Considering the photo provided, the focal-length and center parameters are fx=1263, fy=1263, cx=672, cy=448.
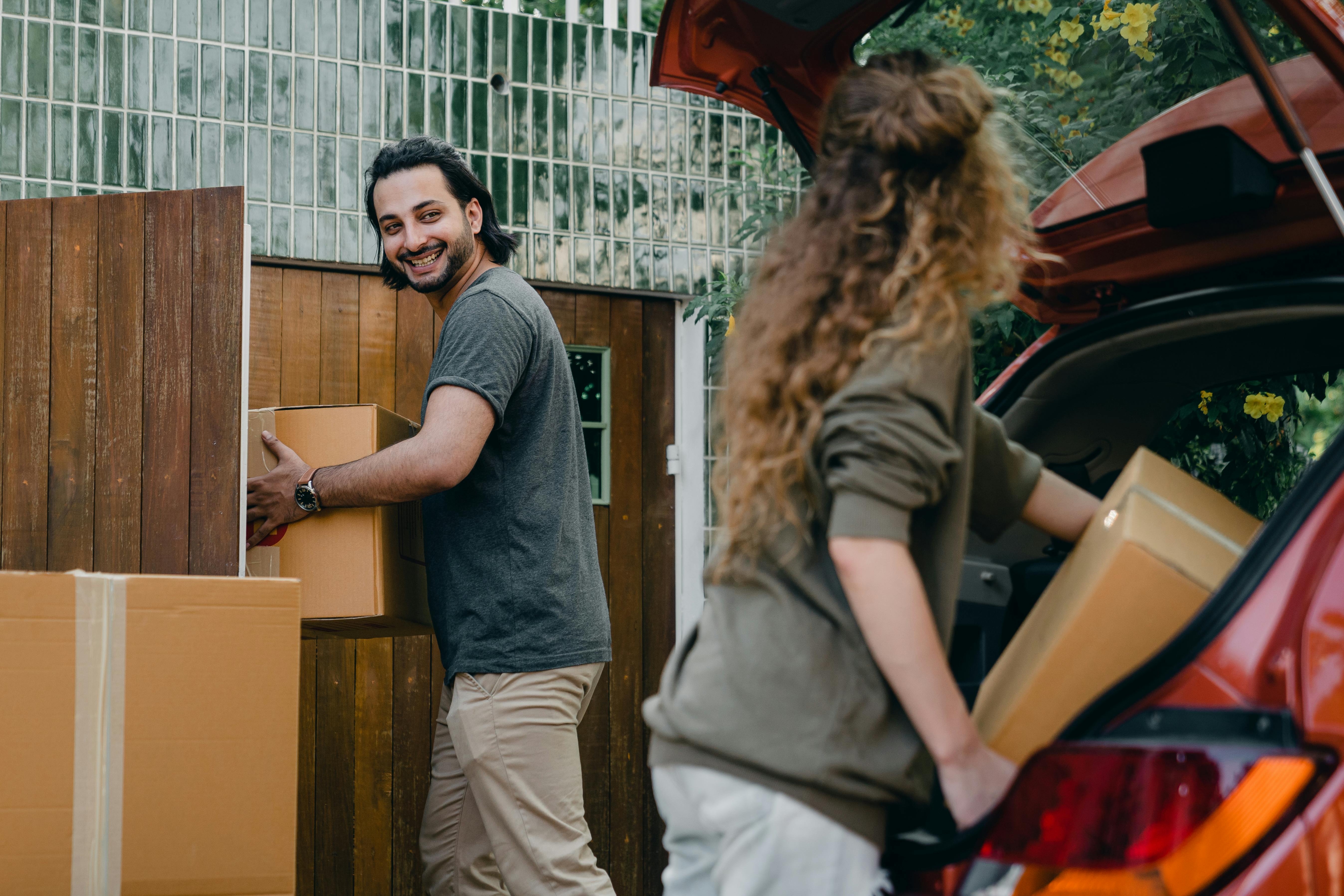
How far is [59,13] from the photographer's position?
4.04 m

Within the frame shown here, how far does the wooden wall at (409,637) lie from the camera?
428 cm

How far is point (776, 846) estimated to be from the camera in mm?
1438

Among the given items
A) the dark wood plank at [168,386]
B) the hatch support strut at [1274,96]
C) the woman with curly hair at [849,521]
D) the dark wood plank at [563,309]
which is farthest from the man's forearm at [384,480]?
the dark wood plank at [563,309]

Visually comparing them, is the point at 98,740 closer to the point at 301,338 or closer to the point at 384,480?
the point at 384,480

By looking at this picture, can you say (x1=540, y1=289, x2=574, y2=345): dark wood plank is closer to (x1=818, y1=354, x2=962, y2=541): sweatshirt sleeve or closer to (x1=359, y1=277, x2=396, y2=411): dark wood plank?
(x1=359, y1=277, x2=396, y2=411): dark wood plank

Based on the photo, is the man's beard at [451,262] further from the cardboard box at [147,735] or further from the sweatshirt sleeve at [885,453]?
the sweatshirt sleeve at [885,453]

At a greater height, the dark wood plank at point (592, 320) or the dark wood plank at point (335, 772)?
the dark wood plank at point (592, 320)

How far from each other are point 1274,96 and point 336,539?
193cm

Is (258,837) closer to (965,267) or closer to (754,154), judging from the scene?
(965,267)

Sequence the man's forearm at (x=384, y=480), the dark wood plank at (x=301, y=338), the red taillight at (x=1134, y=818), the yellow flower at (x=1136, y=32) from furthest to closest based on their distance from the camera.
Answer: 1. the dark wood plank at (x=301, y=338)
2. the yellow flower at (x=1136, y=32)
3. the man's forearm at (x=384, y=480)
4. the red taillight at (x=1134, y=818)

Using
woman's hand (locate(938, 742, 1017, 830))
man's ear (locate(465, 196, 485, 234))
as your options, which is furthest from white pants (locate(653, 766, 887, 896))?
man's ear (locate(465, 196, 485, 234))

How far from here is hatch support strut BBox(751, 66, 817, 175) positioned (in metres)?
2.41

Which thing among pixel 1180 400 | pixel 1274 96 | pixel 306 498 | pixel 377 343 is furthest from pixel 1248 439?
pixel 377 343

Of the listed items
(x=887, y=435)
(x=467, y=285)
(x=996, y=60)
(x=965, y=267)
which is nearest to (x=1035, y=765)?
(x=887, y=435)
